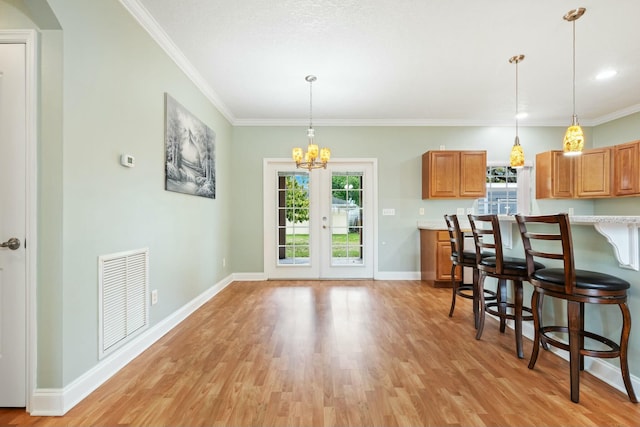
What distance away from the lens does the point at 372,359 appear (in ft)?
7.32

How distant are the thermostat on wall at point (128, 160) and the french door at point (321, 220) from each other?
283 centimetres

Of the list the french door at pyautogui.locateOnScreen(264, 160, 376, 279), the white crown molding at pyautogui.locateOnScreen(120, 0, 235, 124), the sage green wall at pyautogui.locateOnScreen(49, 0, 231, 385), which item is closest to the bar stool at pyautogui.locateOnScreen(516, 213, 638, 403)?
the sage green wall at pyautogui.locateOnScreen(49, 0, 231, 385)

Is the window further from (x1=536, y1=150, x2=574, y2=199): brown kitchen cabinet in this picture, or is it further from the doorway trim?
the doorway trim

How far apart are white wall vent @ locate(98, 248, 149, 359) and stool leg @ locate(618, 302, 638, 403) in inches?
123

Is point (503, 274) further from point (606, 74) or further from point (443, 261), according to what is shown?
point (606, 74)

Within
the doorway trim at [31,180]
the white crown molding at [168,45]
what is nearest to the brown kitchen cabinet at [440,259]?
the white crown molding at [168,45]

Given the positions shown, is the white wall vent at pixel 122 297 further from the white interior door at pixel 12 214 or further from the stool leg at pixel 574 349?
the stool leg at pixel 574 349

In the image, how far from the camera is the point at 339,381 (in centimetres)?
194

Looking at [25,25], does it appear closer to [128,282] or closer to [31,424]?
[128,282]

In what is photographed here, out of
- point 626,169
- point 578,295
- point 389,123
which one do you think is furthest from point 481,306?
point 626,169

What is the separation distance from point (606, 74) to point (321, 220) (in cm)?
403

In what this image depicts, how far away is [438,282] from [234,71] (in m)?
3.97

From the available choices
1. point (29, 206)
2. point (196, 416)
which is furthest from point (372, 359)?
point (29, 206)

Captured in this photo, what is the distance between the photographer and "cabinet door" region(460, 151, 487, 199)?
469 cm
